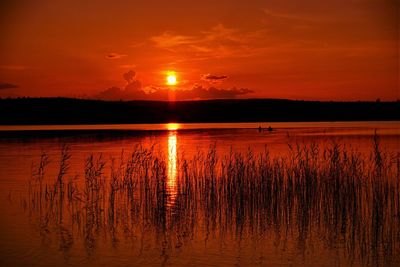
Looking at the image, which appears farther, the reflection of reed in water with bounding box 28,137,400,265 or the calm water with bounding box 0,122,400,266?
the reflection of reed in water with bounding box 28,137,400,265

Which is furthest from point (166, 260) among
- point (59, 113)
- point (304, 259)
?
point (59, 113)

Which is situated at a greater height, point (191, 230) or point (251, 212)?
point (251, 212)

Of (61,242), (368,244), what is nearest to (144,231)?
(61,242)

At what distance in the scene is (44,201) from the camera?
18.9m

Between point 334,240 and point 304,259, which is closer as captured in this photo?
point 304,259

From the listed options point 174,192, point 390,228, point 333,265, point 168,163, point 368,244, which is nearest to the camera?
point 333,265

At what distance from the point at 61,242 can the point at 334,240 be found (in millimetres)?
7170

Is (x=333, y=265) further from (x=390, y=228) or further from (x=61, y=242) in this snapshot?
(x=61, y=242)

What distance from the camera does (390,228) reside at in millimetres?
14500

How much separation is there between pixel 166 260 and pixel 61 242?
3.27m

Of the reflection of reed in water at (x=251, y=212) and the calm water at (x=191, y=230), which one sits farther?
the reflection of reed in water at (x=251, y=212)

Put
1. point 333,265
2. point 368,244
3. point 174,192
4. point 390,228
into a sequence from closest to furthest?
point 333,265 < point 368,244 < point 390,228 < point 174,192

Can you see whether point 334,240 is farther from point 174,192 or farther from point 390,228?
point 174,192

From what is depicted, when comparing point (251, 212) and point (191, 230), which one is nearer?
point (191, 230)
